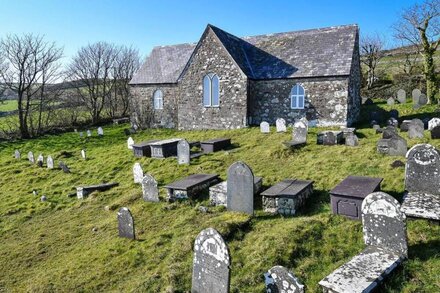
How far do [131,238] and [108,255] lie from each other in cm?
92

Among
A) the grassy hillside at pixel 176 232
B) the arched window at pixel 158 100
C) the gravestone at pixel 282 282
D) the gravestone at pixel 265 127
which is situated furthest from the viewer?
the arched window at pixel 158 100

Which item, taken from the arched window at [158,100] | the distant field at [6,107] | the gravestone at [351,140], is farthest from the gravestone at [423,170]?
the distant field at [6,107]

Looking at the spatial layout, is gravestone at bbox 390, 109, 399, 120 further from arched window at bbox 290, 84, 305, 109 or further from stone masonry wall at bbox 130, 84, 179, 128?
stone masonry wall at bbox 130, 84, 179, 128

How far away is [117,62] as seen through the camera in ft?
149

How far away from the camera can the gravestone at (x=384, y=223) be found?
681cm

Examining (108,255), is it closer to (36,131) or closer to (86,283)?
(86,283)

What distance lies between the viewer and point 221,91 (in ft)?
77.0

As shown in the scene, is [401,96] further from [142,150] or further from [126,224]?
[126,224]

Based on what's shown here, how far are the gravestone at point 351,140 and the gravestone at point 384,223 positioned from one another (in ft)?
28.8

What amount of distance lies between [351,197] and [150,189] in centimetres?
662

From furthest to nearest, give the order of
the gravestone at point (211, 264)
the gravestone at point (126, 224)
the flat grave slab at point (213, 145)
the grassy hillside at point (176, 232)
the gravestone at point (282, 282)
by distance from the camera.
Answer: the flat grave slab at point (213, 145) < the gravestone at point (126, 224) < the grassy hillside at point (176, 232) < the gravestone at point (211, 264) < the gravestone at point (282, 282)

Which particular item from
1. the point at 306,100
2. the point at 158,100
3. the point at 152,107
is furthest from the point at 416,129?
the point at 152,107

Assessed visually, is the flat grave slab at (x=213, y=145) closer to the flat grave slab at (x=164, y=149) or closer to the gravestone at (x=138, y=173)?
A: the flat grave slab at (x=164, y=149)

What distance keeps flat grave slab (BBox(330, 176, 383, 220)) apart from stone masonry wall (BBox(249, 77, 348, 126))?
12379 millimetres
